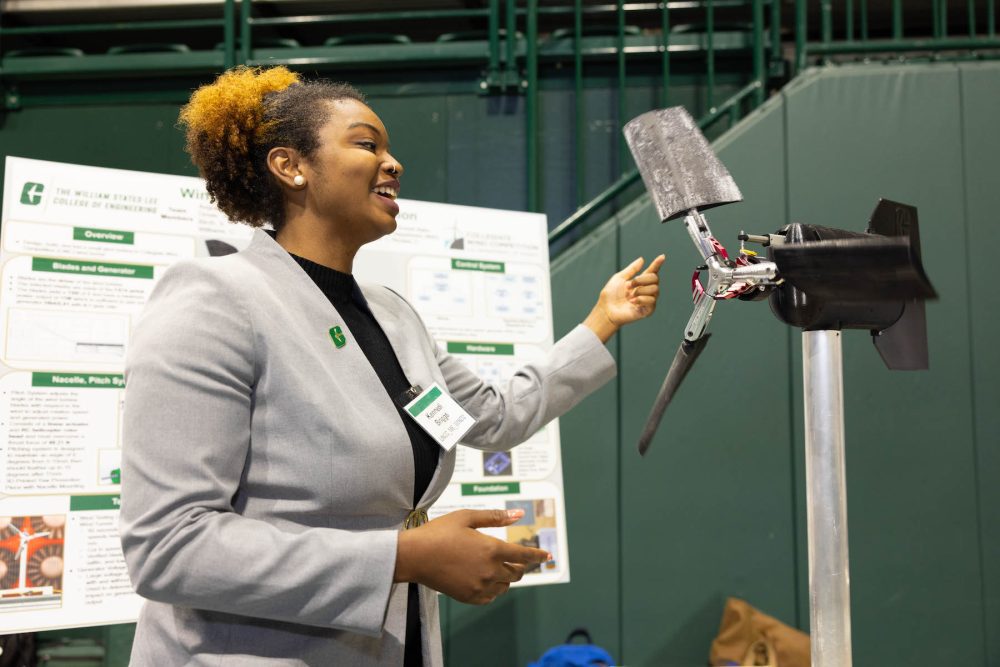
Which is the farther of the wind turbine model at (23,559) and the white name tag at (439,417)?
the wind turbine model at (23,559)

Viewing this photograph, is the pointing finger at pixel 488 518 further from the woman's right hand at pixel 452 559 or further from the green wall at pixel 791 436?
the green wall at pixel 791 436

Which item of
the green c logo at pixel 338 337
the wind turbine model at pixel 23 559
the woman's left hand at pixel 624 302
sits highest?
the woman's left hand at pixel 624 302

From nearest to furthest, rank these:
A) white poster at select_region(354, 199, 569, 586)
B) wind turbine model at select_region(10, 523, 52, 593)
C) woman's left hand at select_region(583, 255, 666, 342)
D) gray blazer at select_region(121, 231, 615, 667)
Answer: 1. gray blazer at select_region(121, 231, 615, 667)
2. woman's left hand at select_region(583, 255, 666, 342)
3. wind turbine model at select_region(10, 523, 52, 593)
4. white poster at select_region(354, 199, 569, 586)

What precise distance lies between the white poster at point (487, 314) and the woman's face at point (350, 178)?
3.80 feet

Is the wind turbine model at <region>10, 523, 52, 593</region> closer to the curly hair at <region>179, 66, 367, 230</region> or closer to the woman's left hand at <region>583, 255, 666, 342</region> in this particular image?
the curly hair at <region>179, 66, 367, 230</region>

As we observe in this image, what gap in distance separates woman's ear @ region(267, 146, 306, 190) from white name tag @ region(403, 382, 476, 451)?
40 centimetres

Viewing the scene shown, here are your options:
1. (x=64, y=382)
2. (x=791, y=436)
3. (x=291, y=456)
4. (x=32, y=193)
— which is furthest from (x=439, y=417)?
(x=791, y=436)

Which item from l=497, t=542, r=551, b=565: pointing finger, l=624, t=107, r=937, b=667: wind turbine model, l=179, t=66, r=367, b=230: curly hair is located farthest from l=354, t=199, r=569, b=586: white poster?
l=497, t=542, r=551, b=565: pointing finger

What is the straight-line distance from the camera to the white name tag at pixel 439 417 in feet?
3.97

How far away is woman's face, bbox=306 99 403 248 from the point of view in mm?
1332

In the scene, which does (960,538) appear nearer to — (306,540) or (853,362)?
(853,362)

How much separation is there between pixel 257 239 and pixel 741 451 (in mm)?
2368

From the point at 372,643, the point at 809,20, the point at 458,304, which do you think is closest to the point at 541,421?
the point at 372,643

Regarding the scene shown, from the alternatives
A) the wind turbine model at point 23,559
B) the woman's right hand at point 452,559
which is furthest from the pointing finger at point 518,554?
the wind turbine model at point 23,559
